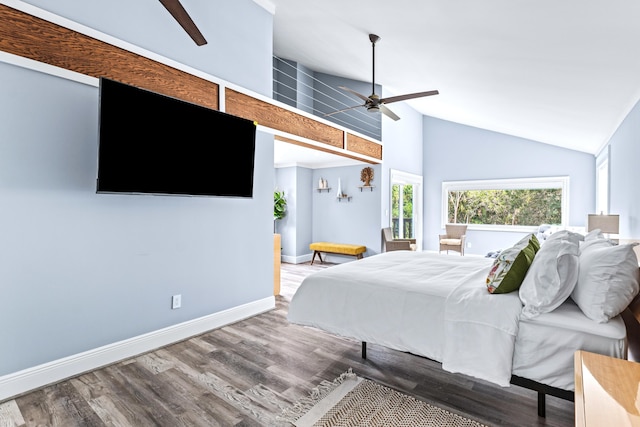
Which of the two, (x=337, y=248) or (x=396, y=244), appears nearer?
(x=396, y=244)

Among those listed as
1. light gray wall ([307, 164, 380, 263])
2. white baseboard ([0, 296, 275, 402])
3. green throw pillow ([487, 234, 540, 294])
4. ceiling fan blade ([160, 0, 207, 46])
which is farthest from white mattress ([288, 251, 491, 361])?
light gray wall ([307, 164, 380, 263])

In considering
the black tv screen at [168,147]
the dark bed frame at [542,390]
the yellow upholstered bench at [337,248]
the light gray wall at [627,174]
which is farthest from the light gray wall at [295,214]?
the dark bed frame at [542,390]

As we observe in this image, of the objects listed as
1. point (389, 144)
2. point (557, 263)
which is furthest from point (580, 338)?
point (389, 144)

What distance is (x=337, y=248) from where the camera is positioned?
6.76m

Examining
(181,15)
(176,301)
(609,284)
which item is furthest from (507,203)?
(181,15)

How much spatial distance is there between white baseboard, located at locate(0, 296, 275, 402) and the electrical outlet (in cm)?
17

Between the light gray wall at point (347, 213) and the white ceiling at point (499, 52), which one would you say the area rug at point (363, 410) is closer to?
the white ceiling at point (499, 52)

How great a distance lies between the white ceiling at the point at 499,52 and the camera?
242 cm

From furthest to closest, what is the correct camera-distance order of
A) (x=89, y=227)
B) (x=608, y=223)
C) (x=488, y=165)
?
1. (x=488, y=165)
2. (x=608, y=223)
3. (x=89, y=227)

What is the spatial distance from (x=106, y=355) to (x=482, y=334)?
264cm

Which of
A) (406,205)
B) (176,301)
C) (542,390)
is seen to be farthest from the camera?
(406,205)

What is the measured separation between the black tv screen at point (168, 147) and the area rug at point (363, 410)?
6.16 ft

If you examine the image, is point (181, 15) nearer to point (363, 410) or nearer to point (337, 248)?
point (363, 410)

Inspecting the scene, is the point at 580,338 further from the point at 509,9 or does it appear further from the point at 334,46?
the point at 334,46
